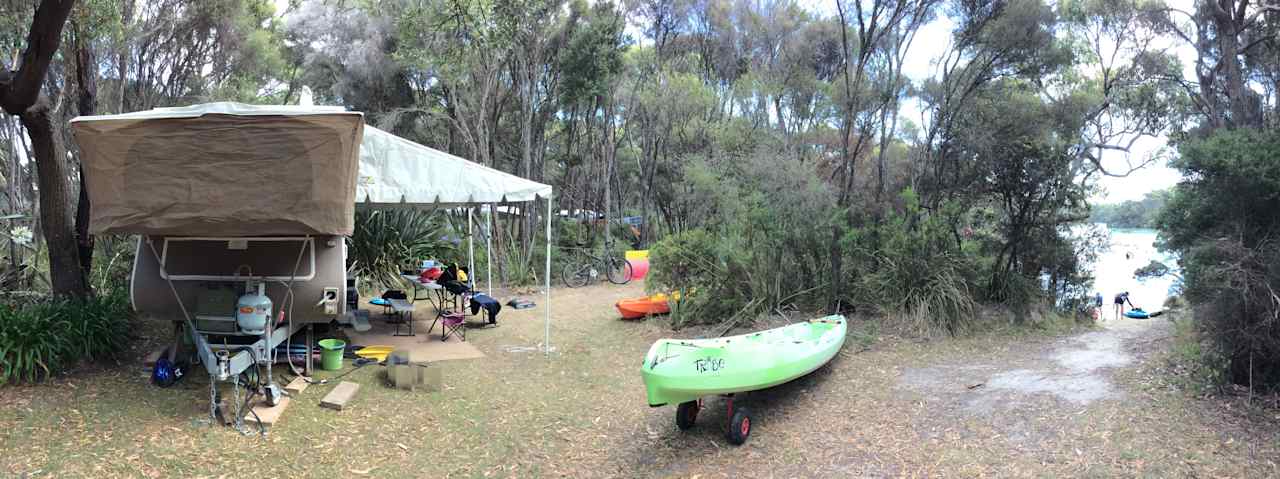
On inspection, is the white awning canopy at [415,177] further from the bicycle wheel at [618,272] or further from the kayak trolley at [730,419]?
the bicycle wheel at [618,272]

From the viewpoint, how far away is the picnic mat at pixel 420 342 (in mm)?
7241

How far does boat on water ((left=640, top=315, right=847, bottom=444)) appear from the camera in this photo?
4.74 m

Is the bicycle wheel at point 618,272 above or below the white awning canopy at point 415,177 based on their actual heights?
below

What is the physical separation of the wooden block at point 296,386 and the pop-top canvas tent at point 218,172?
136 cm

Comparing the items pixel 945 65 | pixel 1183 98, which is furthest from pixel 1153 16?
pixel 945 65

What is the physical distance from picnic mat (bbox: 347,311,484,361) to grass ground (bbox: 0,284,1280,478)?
0.79 metres

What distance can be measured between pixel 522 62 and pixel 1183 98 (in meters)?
13.4

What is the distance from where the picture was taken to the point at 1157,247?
6066mm

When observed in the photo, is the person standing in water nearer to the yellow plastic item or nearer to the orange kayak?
the orange kayak

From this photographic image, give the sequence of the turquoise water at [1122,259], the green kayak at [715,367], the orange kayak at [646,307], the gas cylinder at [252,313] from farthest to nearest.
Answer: the orange kayak at [646,307]
the turquoise water at [1122,259]
the gas cylinder at [252,313]
the green kayak at [715,367]

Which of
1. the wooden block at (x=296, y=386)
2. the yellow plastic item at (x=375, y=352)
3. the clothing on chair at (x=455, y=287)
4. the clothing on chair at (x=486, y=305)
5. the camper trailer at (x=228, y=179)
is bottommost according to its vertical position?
the wooden block at (x=296, y=386)

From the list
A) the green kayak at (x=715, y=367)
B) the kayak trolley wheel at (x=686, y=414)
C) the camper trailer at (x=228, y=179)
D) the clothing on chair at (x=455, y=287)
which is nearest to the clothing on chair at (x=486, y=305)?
the clothing on chair at (x=455, y=287)

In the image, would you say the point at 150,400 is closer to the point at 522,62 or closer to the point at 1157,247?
the point at 1157,247

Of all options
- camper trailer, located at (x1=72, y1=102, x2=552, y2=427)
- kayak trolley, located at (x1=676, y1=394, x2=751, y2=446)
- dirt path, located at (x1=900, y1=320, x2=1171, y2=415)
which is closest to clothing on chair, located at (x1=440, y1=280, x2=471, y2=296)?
camper trailer, located at (x1=72, y1=102, x2=552, y2=427)
